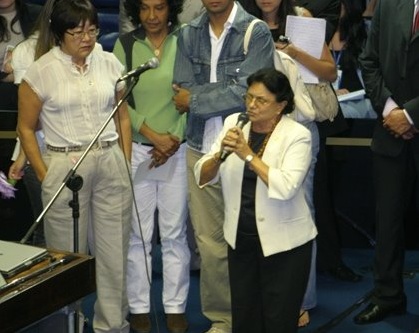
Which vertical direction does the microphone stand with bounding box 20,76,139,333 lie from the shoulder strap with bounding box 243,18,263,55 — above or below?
below

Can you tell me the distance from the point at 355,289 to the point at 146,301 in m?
1.30

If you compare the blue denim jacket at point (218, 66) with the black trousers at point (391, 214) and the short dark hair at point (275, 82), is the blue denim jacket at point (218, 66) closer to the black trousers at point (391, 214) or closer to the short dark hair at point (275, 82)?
the short dark hair at point (275, 82)

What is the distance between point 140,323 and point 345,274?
4.59 ft

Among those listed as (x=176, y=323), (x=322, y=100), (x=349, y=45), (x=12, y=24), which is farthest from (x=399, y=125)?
(x=12, y=24)

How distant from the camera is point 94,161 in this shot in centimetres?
451

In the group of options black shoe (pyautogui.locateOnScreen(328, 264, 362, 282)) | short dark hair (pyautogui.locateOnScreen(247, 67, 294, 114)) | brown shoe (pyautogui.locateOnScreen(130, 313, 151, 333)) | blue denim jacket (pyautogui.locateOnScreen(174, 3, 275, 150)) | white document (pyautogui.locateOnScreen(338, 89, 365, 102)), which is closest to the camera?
short dark hair (pyautogui.locateOnScreen(247, 67, 294, 114))

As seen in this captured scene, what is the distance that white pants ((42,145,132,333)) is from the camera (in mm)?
4488

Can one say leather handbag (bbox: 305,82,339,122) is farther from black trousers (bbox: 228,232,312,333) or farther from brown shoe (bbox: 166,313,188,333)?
brown shoe (bbox: 166,313,188,333)

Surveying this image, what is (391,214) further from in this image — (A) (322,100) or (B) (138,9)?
(B) (138,9)

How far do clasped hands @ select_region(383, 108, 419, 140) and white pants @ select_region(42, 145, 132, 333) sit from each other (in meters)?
1.28


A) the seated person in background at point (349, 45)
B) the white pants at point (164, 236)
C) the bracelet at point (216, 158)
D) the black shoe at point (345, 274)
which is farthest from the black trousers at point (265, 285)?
the seated person in background at point (349, 45)

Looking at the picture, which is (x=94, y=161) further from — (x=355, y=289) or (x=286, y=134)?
(x=355, y=289)

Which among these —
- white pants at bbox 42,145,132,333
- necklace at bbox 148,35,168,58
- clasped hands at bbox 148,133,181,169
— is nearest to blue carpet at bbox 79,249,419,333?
white pants at bbox 42,145,132,333

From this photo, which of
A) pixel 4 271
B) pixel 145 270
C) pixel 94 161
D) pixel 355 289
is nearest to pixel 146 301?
pixel 145 270
